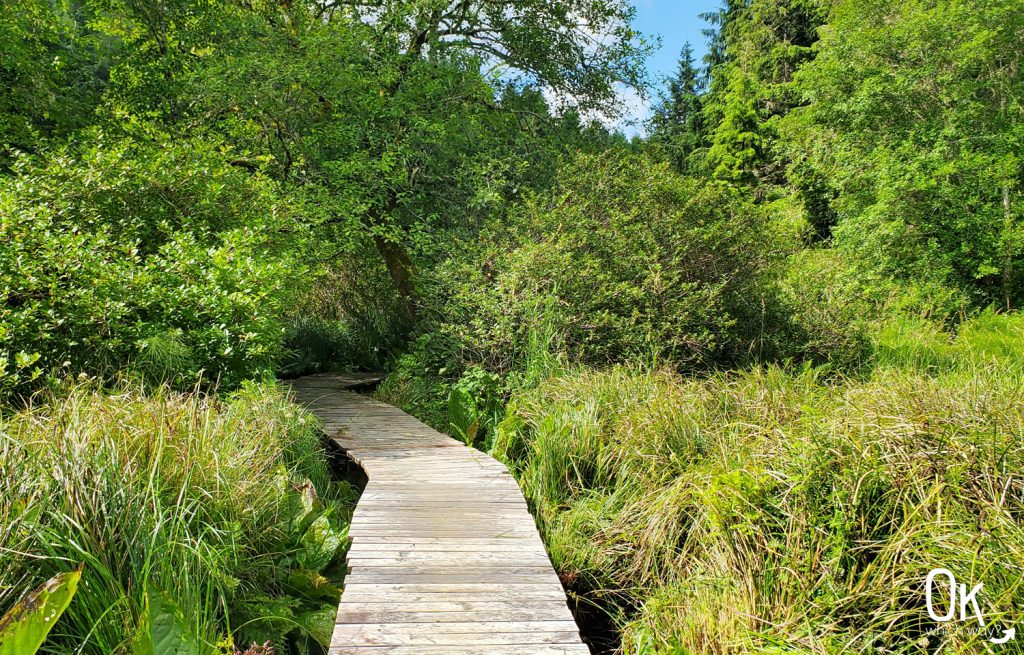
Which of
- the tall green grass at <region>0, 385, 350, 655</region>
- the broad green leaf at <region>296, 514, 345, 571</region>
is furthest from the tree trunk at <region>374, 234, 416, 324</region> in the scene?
the broad green leaf at <region>296, 514, 345, 571</region>

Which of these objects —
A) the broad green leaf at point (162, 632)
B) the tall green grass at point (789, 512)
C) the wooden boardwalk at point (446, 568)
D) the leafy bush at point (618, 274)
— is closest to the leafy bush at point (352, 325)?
the leafy bush at point (618, 274)

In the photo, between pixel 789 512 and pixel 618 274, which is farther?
pixel 618 274

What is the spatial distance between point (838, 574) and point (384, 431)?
433 centimetres

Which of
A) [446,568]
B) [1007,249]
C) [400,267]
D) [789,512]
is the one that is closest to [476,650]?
[446,568]

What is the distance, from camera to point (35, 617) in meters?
2.07

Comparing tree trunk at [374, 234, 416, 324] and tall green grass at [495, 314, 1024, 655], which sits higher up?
tree trunk at [374, 234, 416, 324]

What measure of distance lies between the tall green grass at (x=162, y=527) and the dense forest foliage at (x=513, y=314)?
24 millimetres

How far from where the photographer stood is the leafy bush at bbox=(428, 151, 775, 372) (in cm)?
679

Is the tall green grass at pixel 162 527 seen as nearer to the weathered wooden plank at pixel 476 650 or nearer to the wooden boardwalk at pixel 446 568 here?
the wooden boardwalk at pixel 446 568

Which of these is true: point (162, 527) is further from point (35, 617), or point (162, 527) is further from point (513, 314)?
point (513, 314)

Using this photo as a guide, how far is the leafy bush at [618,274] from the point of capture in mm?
6789

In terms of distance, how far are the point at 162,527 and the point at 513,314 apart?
442 centimetres

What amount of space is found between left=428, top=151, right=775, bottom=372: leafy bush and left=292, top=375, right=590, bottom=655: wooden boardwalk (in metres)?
2.05

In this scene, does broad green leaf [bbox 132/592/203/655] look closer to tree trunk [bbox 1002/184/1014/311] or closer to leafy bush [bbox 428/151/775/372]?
leafy bush [bbox 428/151/775/372]
